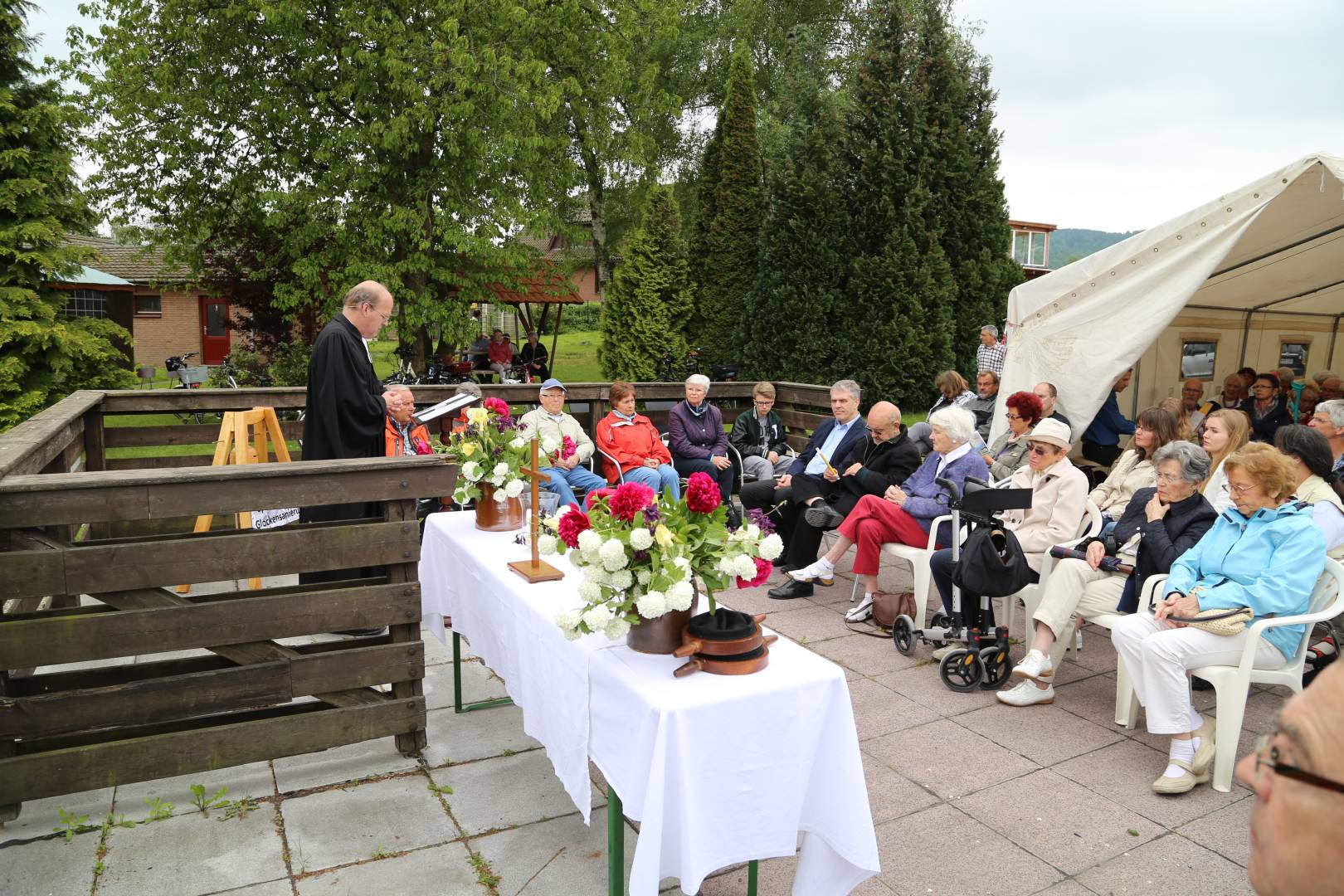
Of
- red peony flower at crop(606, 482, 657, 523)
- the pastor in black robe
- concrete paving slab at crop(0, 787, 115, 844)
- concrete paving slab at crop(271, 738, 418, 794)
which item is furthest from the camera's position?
the pastor in black robe

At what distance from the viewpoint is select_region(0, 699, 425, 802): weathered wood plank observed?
10.7 feet

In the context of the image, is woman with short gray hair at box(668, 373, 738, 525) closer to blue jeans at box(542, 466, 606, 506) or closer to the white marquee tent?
blue jeans at box(542, 466, 606, 506)

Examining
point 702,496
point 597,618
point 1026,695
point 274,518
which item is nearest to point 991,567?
point 1026,695

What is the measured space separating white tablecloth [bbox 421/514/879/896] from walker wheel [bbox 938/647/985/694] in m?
2.24

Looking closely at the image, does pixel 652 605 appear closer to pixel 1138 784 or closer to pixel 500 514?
pixel 500 514

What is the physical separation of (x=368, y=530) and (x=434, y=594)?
0.95m

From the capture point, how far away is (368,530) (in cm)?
364

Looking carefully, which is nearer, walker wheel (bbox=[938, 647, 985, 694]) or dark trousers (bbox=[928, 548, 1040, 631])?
walker wheel (bbox=[938, 647, 985, 694])

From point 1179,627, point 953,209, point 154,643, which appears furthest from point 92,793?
point 953,209

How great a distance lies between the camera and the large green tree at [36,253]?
11031mm

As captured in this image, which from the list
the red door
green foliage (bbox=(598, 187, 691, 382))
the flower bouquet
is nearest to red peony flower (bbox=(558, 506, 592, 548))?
the flower bouquet

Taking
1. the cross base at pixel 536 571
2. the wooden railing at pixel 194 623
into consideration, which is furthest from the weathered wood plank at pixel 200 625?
the cross base at pixel 536 571

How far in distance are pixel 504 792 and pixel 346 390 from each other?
8.28ft

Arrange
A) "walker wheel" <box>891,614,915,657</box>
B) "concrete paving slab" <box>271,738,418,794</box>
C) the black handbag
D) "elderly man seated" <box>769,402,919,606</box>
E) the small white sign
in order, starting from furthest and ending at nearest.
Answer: "elderly man seated" <box>769,402,919,606</box>, the small white sign, "walker wheel" <box>891,614,915,657</box>, the black handbag, "concrete paving slab" <box>271,738,418,794</box>
